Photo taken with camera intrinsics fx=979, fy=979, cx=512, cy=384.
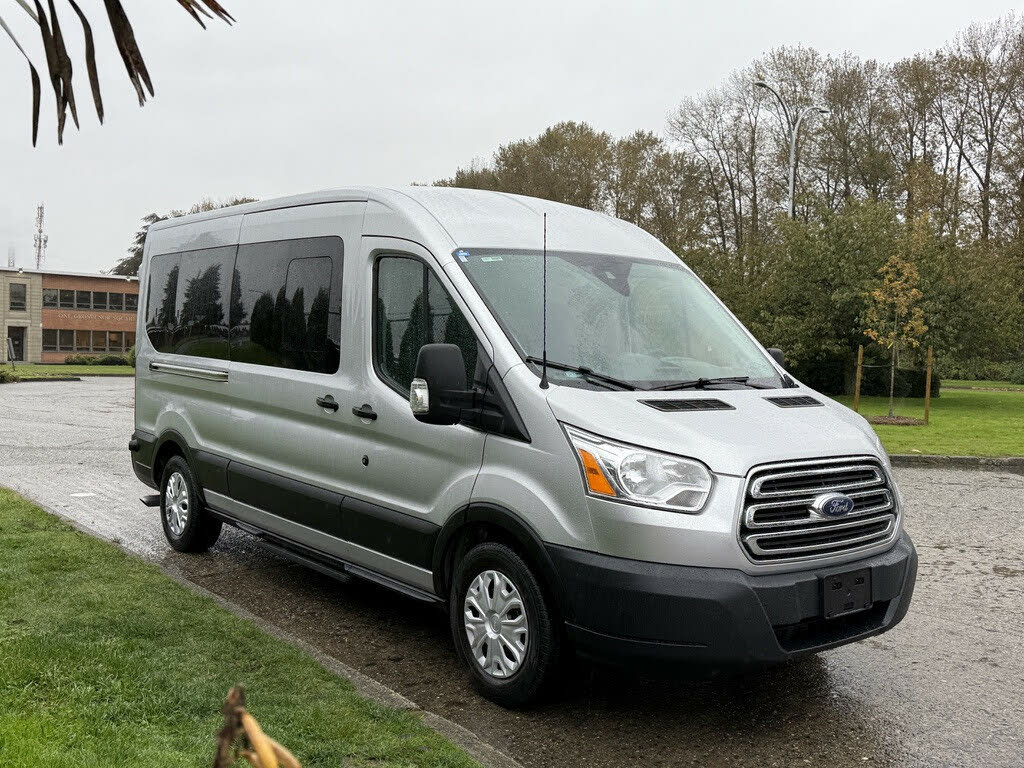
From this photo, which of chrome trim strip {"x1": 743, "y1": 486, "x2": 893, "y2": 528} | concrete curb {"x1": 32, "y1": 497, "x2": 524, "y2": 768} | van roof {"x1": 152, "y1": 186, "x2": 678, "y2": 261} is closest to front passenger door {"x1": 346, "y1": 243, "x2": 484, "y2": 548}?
van roof {"x1": 152, "y1": 186, "x2": 678, "y2": 261}

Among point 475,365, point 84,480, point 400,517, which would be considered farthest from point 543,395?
point 84,480

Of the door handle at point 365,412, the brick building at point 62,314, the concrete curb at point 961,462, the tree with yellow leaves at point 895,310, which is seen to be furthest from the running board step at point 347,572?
the brick building at point 62,314

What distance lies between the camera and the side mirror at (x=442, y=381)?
4473 mm

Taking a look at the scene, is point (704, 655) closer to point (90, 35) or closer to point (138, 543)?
point (90, 35)

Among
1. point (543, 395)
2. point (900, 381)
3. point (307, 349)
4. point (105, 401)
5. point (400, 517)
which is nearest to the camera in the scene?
point (543, 395)

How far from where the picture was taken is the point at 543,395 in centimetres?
434

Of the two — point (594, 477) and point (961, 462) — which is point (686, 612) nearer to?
point (594, 477)

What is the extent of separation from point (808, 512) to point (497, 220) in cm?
233

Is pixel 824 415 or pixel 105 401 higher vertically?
pixel 824 415

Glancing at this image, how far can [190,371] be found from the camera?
732 cm

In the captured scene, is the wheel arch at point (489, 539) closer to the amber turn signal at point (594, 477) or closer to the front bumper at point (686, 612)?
the front bumper at point (686, 612)

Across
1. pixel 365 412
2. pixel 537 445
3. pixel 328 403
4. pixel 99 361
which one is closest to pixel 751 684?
pixel 537 445

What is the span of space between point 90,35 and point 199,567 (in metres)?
5.52

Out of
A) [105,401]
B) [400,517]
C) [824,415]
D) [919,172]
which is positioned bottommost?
[105,401]
